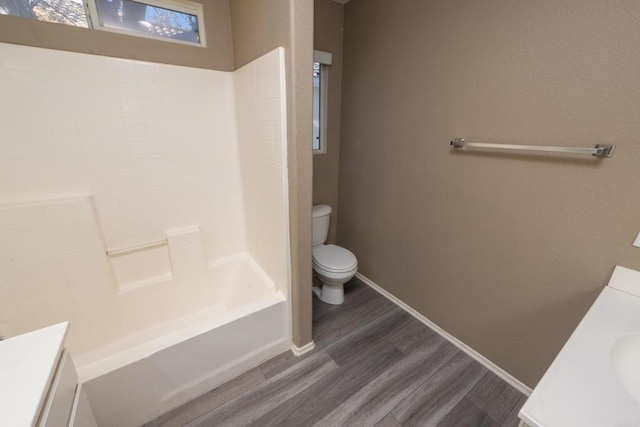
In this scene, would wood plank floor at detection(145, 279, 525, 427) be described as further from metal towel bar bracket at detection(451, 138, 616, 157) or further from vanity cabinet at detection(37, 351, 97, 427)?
metal towel bar bracket at detection(451, 138, 616, 157)

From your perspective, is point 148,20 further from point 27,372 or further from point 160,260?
point 27,372

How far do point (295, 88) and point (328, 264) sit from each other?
123 centimetres

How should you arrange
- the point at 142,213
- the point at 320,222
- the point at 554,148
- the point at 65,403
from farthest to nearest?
1. the point at 320,222
2. the point at 142,213
3. the point at 554,148
4. the point at 65,403

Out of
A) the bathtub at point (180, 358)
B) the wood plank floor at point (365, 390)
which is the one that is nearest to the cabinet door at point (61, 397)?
the bathtub at point (180, 358)

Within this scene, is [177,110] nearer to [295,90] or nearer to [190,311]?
[295,90]

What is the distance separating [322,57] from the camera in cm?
196

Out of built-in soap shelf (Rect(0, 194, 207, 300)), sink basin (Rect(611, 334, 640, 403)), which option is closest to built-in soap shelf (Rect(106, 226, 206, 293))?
built-in soap shelf (Rect(0, 194, 207, 300))

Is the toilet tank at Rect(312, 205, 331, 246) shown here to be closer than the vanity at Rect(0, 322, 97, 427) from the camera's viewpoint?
No

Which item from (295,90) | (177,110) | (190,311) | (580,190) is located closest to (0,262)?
(190,311)

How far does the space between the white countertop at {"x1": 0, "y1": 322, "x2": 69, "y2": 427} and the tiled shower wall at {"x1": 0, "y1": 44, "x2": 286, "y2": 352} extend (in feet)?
2.88

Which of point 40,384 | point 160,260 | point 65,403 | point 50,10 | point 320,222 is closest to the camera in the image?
point 40,384

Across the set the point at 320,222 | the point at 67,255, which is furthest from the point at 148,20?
the point at 320,222

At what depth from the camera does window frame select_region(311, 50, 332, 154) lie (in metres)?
1.95

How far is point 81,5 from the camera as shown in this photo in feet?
4.22
